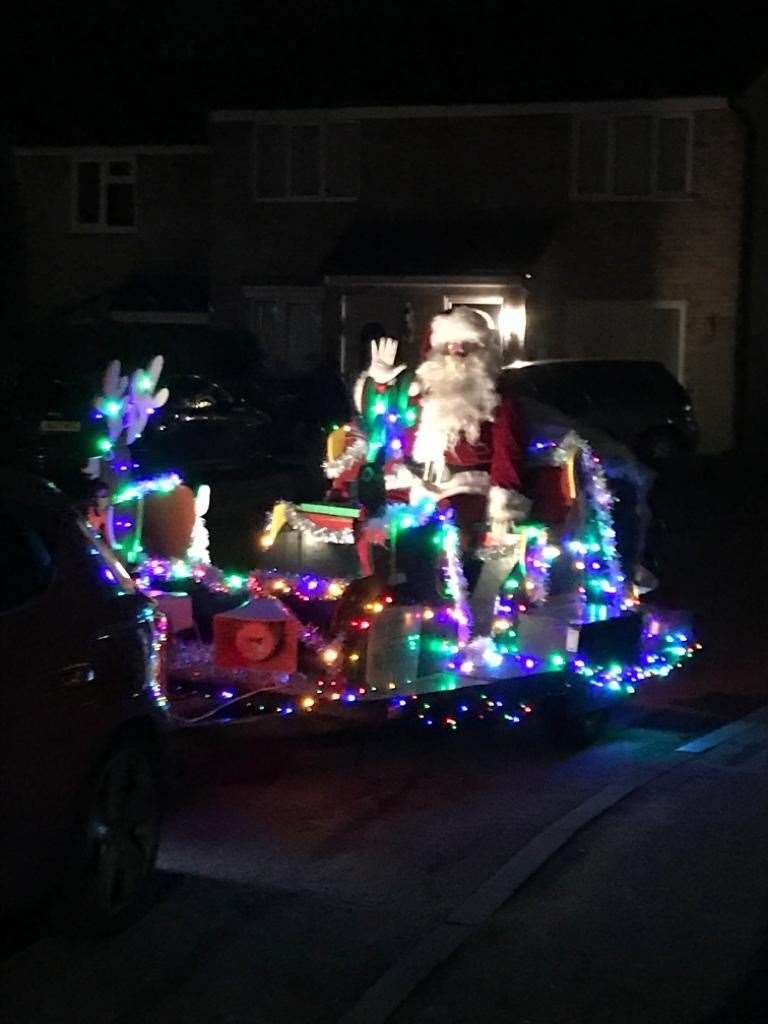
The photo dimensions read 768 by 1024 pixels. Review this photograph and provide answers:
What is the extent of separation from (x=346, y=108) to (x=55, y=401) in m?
9.53

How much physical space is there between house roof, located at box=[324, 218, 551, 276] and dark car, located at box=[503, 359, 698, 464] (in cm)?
303

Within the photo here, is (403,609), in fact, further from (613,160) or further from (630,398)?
(613,160)

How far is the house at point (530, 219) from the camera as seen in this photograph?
2827 centimetres

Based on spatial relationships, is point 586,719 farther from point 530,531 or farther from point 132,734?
point 132,734

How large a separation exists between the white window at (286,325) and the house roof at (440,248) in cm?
131

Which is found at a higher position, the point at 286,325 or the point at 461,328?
the point at 286,325

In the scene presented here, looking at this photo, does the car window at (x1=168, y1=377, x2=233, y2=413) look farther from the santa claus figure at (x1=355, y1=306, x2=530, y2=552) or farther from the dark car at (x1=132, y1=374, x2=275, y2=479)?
the santa claus figure at (x1=355, y1=306, x2=530, y2=552)

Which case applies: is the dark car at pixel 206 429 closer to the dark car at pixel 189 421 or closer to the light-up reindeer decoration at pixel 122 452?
the dark car at pixel 189 421

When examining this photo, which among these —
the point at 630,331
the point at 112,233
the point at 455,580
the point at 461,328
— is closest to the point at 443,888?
the point at 455,580

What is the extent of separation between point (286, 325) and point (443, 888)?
24.6m

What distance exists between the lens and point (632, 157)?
93.5 ft

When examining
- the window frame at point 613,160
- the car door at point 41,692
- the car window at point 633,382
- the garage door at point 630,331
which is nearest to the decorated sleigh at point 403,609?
the car door at point 41,692

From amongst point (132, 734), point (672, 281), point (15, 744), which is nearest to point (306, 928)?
point (132, 734)

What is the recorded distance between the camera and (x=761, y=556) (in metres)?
17.0
